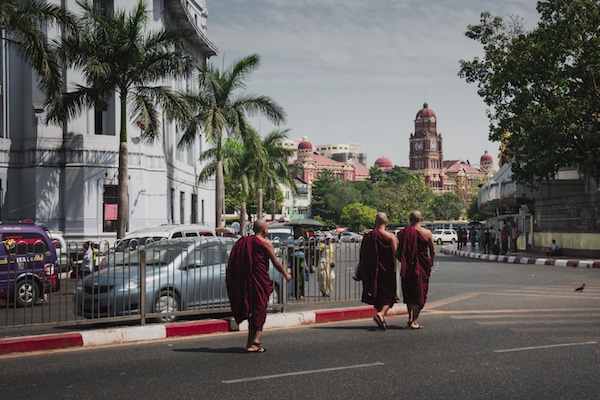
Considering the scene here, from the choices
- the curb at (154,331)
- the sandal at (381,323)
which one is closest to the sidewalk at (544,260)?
the curb at (154,331)

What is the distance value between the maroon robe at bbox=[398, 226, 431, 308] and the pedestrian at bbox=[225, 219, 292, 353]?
2.47 m

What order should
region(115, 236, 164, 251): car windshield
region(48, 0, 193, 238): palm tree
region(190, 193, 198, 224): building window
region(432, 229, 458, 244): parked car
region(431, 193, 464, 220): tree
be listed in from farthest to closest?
region(431, 193, 464, 220): tree
region(432, 229, 458, 244): parked car
region(190, 193, 198, 224): building window
region(48, 0, 193, 238): palm tree
region(115, 236, 164, 251): car windshield

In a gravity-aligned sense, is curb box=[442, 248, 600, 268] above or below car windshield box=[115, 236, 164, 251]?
below

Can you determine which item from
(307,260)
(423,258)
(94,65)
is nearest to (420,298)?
(423,258)

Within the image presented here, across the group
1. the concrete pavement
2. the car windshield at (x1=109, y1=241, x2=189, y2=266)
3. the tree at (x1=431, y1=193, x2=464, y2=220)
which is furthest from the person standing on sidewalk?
the tree at (x1=431, y1=193, x2=464, y2=220)

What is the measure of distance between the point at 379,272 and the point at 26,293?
4853 millimetres

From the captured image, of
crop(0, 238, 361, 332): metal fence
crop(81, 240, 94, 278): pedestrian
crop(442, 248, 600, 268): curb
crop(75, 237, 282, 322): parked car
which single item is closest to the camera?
crop(0, 238, 361, 332): metal fence

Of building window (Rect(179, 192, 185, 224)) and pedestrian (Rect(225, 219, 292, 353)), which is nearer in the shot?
pedestrian (Rect(225, 219, 292, 353))

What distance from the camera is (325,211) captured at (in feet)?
458

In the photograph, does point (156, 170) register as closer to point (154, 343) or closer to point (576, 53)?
point (576, 53)

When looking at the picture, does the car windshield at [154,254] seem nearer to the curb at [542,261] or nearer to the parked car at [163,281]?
the parked car at [163,281]

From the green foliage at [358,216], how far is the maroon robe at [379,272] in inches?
4580

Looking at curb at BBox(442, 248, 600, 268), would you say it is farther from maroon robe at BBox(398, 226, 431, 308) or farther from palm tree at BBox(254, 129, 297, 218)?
maroon robe at BBox(398, 226, 431, 308)

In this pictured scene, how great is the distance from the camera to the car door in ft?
39.8
